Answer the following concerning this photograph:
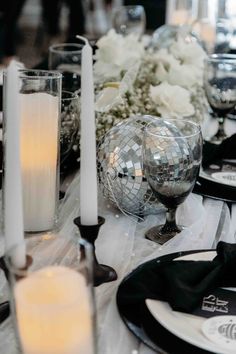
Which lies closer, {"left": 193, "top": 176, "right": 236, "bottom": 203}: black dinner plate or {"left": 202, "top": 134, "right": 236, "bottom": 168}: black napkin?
{"left": 193, "top": 176, "right": 236, "bottom": 203}: black dinner plate

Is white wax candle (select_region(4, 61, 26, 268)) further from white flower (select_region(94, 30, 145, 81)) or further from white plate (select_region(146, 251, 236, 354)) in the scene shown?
white flower (select_region(94, 30, 145, 81))

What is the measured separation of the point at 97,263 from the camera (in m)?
0.98

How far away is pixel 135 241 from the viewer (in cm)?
111

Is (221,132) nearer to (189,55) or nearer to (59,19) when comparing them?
(189,55)

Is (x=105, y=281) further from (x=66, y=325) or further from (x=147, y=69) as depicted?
(x=147, y=69)

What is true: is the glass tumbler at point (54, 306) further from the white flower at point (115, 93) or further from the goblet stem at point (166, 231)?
the white flower at point (115, 93)

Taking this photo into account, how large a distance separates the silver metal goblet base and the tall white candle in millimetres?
246

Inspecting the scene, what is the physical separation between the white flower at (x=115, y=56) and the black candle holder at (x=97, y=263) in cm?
Answer: 70

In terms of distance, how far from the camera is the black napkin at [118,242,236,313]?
829 millimetres

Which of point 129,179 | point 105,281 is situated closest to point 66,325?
point 105,281

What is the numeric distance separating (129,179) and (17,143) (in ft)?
1.42

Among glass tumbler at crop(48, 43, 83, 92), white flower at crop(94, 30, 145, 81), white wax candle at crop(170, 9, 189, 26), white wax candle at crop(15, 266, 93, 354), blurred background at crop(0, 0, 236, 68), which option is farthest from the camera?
blurred background at crop(0, 0, 236, 68)

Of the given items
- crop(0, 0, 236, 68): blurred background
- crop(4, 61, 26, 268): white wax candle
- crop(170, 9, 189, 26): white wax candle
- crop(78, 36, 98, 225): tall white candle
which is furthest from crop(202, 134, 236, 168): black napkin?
crop(170, 9, 189, 26): white wax candle

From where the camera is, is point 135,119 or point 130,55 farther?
point 130,55
